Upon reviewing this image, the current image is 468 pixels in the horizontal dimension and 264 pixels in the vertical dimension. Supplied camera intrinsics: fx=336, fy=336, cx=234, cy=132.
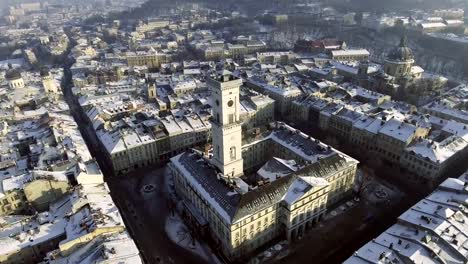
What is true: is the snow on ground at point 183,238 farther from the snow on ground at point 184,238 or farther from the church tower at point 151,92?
the church tower at point 151,92

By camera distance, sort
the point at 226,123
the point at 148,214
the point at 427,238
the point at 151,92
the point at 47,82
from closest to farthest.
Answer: the point at 427,238
the point at 226,123
the point at 148,214
the point at 151,92
the point at 47,82

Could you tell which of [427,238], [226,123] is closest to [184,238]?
[226,123]

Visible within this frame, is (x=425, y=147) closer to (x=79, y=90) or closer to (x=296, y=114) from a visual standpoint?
(x=296, y=114)

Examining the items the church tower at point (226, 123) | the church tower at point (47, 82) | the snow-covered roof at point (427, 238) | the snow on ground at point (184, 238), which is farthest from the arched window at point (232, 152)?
the church tower at point (47, 82)

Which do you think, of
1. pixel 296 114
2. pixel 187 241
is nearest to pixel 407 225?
pixel 187 241

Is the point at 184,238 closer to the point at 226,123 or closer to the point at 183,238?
the point at 183,238

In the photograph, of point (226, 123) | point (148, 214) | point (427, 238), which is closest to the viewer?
point (427, 238)

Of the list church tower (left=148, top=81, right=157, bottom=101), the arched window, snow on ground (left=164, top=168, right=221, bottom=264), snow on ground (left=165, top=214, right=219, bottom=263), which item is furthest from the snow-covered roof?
church tower (left=148, top=81, right=157, bottom=101)
